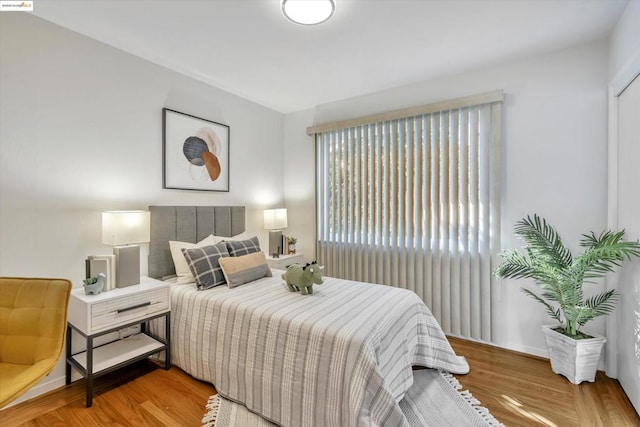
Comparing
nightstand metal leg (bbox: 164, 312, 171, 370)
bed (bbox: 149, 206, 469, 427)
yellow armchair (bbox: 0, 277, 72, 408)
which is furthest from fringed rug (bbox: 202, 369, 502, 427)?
yellow armchair (bbox: 0, 277, 72, 408)

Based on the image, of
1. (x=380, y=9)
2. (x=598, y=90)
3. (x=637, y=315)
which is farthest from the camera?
(x=598, y=90)

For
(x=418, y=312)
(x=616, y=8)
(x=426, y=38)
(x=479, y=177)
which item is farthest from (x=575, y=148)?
(x=418, y=312)

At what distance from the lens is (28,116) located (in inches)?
78.9

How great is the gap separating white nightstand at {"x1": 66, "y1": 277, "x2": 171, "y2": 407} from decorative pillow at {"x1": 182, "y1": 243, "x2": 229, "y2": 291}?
0.25m

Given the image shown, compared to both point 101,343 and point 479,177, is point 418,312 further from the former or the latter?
point 101,343

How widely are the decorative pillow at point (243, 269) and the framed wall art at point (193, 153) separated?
0.97m

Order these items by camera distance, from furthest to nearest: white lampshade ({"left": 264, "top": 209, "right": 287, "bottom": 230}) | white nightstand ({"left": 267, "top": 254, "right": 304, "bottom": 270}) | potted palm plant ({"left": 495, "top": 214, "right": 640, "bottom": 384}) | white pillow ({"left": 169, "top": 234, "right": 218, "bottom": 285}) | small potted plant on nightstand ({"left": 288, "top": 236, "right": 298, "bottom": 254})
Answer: small potted plant on nightstand ({"left": 288, "top": 236, "right": 298, "bottom": 254}) < white lampshade ({"left": 264, "top": 209, "right": 287, "bottom": 230}) < white nightstand ({"left": 267, "top": 254, "right": 304, "bottom": 270}) < white pillow ({"left": 169, "top": 234, "right": 218, "bottom": 285}) < potted palm plant ({"left": 495, "top": 214, "right": 640, "bottom": 384})

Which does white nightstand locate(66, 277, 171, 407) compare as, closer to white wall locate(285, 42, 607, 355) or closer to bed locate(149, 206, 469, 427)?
bed locate(149, 206, 469, 427)

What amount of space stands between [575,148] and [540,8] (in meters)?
1.14

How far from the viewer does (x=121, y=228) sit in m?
2.15

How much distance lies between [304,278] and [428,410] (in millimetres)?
1156

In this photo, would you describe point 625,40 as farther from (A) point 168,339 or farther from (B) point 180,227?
(A) point 168,339

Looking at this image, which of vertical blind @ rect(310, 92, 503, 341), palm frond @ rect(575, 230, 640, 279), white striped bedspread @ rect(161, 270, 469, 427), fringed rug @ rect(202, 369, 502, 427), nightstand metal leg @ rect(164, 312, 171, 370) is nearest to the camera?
white striped bedspread @ rect(161, 270, 469, 427)

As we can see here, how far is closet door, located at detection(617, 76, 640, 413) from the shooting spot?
1860 millimetres
